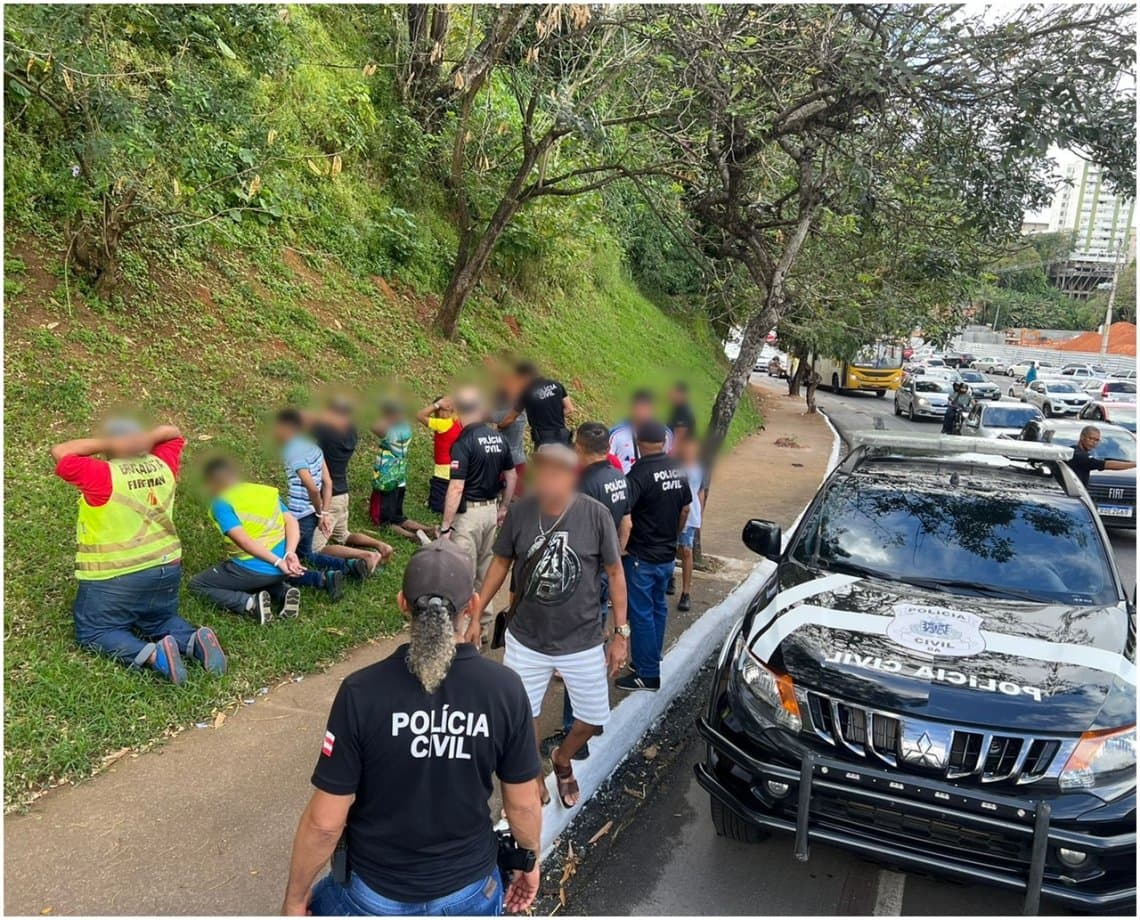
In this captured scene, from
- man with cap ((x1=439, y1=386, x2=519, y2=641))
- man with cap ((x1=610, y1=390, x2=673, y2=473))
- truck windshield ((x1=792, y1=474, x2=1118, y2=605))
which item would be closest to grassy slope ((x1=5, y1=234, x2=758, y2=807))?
man with cap ((x1=439, y1=386, x2=519, y2=641))

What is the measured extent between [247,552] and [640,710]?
2.66 m

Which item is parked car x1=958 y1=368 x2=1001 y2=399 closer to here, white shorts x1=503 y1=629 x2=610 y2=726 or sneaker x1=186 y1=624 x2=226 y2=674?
white shorts x1=503 y1=629 x2=610 y2=726

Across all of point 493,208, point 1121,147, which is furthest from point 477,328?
point 1121,147

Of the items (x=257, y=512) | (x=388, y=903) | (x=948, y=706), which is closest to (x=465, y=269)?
(x=257, y=512)

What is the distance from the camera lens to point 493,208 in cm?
1118

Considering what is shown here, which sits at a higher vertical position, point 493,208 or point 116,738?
point 493,208

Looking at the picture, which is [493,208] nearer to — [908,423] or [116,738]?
[116,738]

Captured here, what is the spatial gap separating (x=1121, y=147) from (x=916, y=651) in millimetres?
5116

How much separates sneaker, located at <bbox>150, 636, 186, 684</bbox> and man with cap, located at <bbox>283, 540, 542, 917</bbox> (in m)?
2.50

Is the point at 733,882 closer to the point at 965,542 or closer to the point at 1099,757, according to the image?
the point at 1099,757

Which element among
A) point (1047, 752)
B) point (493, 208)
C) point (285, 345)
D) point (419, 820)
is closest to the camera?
point (419, 820)

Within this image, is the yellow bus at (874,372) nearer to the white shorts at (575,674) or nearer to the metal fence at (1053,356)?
the metal fence at (1053,356)

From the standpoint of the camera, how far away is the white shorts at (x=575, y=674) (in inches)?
141

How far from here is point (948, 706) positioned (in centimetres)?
313
